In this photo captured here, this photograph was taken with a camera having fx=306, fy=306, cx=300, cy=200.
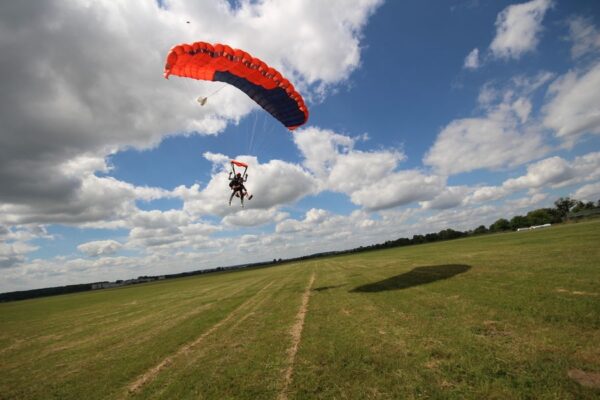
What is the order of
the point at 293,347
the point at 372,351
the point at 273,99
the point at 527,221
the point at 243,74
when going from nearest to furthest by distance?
1. the point at 372,351
2. the point at 293,347
3. the point at 243,74
4. the point at 273,99
5. the point at 527,221

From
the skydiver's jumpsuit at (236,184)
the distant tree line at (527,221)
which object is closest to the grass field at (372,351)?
the skydiver's jumpsuit at (236,184)

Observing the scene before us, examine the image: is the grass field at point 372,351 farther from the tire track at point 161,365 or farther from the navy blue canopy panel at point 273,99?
the navy blue canopy panel at point 273,99

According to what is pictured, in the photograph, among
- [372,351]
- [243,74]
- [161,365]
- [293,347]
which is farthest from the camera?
[243,74]

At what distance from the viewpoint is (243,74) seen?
57.6 feet

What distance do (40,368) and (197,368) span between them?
7.95m

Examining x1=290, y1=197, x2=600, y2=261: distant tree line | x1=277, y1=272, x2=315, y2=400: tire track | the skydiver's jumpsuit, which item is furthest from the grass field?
x1=290, y1=197, x2=600, y2=261: distant tree line

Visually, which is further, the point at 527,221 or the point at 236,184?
the point at 527,221

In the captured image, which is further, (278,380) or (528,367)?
(278,380)

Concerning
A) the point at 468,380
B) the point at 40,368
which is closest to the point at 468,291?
the point at 468,380

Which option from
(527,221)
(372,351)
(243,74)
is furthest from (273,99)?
(527,221)

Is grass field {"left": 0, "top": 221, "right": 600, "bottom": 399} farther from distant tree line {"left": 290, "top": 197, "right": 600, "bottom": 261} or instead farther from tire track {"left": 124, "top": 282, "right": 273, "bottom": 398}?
distant tree line {"left": 290, "top": 197, "right": 600, "bottom": 261}

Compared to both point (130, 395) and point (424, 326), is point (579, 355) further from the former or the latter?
point (130, 395)

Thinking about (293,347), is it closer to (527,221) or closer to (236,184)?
(236,184)

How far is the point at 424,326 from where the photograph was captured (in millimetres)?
9688
